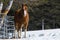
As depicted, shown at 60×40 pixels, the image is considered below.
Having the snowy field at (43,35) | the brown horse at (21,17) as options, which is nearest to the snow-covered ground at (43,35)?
the snowy field at (43,35)

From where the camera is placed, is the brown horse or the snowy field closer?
the brown horse

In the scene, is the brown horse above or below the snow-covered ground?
above

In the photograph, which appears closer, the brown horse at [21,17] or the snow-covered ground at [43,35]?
the brown horse at [21,17]

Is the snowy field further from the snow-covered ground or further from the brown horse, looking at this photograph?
the brown horse

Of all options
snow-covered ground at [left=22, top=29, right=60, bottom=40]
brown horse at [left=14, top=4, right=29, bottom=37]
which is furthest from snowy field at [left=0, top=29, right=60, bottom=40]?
brown horse at [left=14, top=4, right=29, bottom=37]

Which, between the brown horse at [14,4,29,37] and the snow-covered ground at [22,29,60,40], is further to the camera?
the snow-covered ground at [22,29,60,40]

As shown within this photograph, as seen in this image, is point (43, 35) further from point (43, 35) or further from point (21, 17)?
point (21, 17)

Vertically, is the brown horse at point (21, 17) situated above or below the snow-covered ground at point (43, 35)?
above

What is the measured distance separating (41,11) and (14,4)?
390 centimetres

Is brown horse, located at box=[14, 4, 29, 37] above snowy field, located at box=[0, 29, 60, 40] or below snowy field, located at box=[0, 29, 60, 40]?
above

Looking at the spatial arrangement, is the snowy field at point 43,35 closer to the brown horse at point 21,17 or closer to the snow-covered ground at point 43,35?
the snow-covered ground at point 43,35

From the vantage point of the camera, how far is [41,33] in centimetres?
559

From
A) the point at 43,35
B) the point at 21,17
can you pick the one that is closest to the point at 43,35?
the point at 43,35

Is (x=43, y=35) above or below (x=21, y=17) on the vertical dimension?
below
